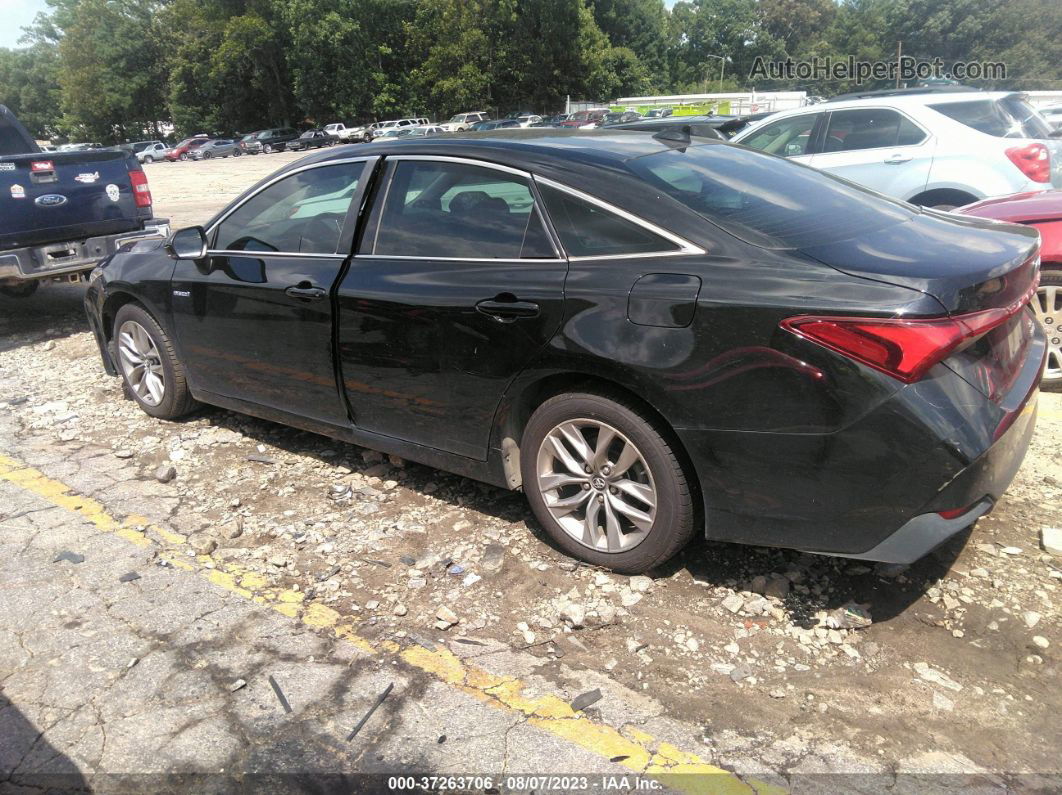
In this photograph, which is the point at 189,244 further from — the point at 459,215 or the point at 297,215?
the point at 459,215

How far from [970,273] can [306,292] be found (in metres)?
2.83

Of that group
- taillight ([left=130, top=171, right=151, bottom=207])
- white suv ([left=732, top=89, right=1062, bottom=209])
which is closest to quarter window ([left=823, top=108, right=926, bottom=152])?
white suv ([left=732, top=89, right=1062, bottom=209])

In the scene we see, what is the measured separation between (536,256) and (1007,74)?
87.0 meters

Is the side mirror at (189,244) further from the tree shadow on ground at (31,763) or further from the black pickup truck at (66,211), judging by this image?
the black pickup truck at (66,211)

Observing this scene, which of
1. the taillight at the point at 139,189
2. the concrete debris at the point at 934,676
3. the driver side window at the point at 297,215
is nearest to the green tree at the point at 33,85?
the taillight at the point at 139,189

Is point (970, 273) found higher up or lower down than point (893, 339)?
higher up

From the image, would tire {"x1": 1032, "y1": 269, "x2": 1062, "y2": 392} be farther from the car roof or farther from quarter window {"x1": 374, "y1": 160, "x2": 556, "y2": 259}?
quarter window {"x1": 374, "y1": 160, "x2": 556, "y2": 259}

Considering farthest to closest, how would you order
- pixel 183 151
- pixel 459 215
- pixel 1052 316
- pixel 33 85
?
pixel 33 85, pixel 183 151, pixel 1052 316, pixel 459 215

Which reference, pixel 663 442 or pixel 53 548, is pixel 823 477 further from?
pixel 53 548

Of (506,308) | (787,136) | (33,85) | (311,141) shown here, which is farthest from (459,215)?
(33,85)

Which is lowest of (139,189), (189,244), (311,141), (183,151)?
(311,141)

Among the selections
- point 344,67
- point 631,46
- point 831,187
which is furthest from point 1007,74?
point 831,187

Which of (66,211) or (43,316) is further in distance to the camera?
(43,316)

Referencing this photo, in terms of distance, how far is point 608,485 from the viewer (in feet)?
10.6
